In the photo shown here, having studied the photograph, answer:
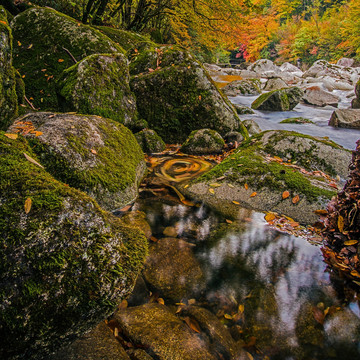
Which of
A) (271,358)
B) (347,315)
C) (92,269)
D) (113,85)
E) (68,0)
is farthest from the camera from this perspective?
(68,0)

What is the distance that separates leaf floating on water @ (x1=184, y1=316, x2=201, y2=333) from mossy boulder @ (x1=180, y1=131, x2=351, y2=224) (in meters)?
1.72

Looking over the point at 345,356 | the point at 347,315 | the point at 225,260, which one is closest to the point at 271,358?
the point at 345,356

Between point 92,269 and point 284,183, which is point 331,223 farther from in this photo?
point 92,269

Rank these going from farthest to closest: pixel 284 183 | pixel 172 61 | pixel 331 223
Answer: pixel 172 61
pixel 284 183
pixel 331 223

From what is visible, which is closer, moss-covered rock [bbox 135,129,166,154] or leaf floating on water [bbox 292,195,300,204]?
leaf floating on water [bbox 292,195,300,204]

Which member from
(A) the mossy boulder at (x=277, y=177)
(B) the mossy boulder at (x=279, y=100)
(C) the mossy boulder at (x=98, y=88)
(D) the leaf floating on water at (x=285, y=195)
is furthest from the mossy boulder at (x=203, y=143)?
(B) the mossy boulder at (x=279, y=100)

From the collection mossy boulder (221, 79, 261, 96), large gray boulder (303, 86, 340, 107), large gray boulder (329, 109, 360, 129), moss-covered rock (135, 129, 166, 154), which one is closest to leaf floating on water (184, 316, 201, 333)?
moss-covered rock (135, 129, 166, 154)

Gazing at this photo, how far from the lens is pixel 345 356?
186cm

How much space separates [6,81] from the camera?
323cm

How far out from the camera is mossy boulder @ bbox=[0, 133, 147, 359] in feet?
4.00

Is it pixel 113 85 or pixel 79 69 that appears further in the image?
pixel 113 85

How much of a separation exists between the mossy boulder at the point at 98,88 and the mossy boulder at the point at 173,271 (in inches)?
128

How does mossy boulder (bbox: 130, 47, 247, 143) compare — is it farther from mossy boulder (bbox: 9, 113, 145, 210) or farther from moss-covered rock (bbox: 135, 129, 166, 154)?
mossy boulder (bbox: 9, 113, 145, 210)

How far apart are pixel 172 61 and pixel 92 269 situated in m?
6.07
